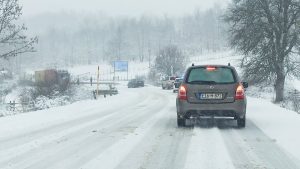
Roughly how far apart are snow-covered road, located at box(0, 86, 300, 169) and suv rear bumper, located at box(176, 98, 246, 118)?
393mm

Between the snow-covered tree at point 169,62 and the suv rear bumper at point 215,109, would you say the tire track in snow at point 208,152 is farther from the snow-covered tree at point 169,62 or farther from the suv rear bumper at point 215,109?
the snow-covered tree at point 169,62

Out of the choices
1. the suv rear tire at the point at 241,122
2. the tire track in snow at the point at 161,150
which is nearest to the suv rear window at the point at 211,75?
the suv rear tire at the point at 241,122

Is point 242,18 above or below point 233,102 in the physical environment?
above

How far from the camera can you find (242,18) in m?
36.8

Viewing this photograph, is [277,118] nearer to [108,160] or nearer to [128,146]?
[128,146]

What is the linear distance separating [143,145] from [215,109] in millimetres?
3490

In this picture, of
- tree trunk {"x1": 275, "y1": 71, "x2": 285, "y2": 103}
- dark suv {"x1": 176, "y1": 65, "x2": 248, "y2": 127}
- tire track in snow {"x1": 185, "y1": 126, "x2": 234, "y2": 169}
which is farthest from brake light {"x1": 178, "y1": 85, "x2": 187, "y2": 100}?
tree trunk {"x1": 275, "y1": 71, "x2": 285, "y2": 103}

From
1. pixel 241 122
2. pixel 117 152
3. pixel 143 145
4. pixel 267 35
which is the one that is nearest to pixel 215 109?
pixel 241 122

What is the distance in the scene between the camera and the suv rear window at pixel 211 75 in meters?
12.8

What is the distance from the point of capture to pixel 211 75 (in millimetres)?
12914

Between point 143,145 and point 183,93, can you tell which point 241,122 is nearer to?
point 183,93

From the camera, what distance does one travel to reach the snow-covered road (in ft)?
24.7

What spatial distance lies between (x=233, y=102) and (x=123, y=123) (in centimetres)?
334

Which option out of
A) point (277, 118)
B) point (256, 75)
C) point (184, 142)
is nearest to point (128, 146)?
point (184, 142)
